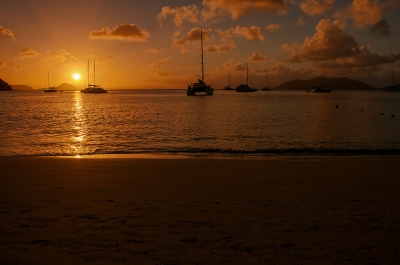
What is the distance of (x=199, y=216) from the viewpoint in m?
6.30

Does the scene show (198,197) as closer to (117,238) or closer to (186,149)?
(117,238)

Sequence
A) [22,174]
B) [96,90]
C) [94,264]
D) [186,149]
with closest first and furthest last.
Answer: [94,264]
[22,174]
[186,149]
[96,90]

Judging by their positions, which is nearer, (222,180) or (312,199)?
(312,199)

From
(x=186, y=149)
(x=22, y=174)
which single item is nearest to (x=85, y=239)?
(x=22, y=174)

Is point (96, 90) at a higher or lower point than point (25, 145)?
higher

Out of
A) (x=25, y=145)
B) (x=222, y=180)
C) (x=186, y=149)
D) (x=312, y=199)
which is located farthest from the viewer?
(x=25, y=145)

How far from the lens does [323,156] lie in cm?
1514

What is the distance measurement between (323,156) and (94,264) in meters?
12.8

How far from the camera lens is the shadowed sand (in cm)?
474

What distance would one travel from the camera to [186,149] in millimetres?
17406

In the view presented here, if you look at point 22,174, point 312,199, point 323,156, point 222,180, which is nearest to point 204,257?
point 312,199

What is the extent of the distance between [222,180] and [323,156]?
755 cm

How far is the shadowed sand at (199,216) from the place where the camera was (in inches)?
187

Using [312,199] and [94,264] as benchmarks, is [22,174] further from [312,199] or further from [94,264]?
[312,199]
